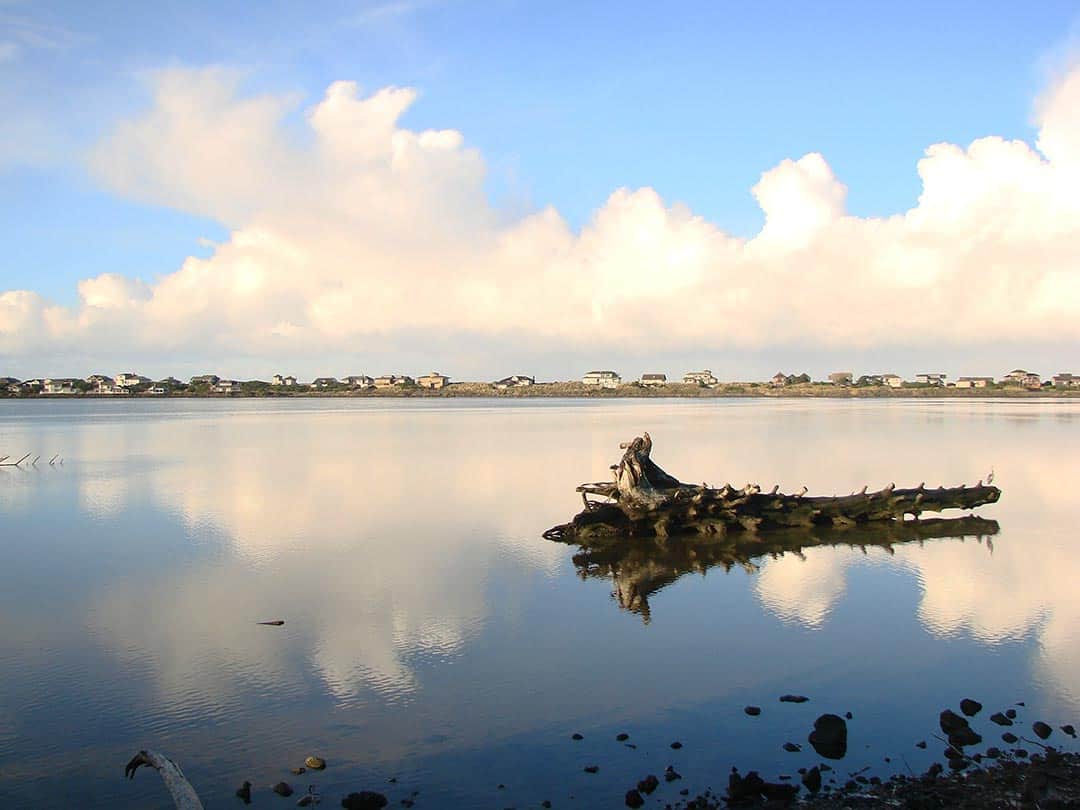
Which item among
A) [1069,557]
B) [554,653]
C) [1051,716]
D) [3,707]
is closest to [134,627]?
[3,707]

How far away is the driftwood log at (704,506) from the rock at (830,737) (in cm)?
1080

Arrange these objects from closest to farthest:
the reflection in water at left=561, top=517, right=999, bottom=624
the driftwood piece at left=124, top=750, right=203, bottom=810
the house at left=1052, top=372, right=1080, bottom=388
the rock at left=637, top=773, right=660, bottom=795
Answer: the driftwood piece at left=124, top=750, right=203, bottom=810 < the rock at left=637, top=773, right=660, bottom=795 < the reflection in water at left=561, top=517, right=999, bottom=624 < the house at left=1052, top=372, right=1080, bottom=388

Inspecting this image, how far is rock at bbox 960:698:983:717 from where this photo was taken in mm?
9031

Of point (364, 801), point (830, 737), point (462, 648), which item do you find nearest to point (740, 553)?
point (462, 648)

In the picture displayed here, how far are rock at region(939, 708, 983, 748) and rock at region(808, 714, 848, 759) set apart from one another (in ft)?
3.34

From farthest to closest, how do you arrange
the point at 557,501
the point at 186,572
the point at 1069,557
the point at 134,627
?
1. the point at 557,501
2. the point at 1069,557
3. the point at 186,572
4. the point at 134,627

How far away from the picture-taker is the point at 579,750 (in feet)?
27.0

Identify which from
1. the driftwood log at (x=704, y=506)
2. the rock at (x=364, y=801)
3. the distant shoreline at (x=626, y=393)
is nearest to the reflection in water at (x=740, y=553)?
the driftwood log at (x=704, y=506)

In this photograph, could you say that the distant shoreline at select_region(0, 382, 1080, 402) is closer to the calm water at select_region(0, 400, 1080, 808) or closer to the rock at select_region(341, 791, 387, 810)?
the calm water at select_region(0, 400, 1080, 808)

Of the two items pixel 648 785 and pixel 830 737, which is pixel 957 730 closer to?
pixel 830 737

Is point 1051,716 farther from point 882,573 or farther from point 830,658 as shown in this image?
point 882,573

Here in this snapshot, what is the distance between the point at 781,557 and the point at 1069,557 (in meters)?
5.97

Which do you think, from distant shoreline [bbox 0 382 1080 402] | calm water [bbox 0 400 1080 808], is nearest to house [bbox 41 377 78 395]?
distant shoreline [bbox 0 382 1080 402]

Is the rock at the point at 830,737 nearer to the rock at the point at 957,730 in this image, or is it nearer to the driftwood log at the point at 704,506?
the rock at the point at 957,730
